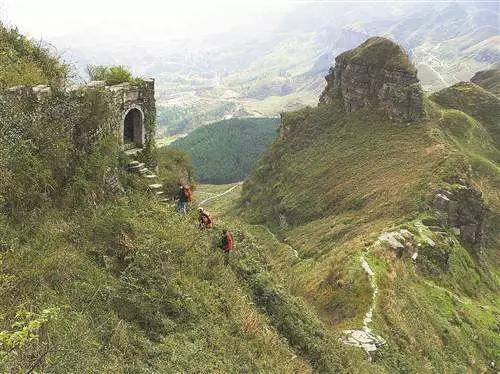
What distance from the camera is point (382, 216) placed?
6025cm

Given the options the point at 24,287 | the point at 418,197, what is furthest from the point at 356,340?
the point at 418,197

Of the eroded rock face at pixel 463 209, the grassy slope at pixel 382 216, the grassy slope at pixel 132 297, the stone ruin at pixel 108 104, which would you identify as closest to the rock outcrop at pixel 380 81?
the grassy slope at pixel 382 216

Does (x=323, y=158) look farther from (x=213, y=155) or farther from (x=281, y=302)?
(x=213, y=155)

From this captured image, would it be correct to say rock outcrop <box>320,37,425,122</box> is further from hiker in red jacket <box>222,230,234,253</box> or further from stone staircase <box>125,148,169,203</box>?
hiker in red jacket <box>222,230,234,253</box>

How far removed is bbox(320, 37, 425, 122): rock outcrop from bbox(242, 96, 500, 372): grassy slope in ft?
8.42

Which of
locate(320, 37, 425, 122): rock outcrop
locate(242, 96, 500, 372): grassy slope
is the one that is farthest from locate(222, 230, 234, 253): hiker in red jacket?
locate(320, 37, 425, 122): rock outcrop

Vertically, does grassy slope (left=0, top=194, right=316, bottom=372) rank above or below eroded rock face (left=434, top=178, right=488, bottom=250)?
above

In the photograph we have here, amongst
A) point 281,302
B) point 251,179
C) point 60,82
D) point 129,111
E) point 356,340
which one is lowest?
point 251,179

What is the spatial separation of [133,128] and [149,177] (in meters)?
3.95

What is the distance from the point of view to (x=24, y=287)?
50.5 feet

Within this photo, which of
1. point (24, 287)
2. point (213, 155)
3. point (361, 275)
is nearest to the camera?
point (24, 287)

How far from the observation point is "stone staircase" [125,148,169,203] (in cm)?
2700

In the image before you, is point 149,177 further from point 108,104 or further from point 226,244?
point 226,244

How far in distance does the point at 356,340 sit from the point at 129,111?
19.3m
